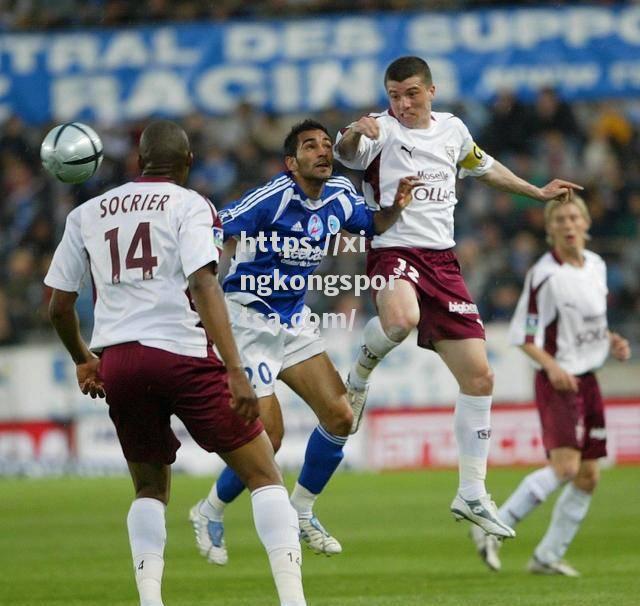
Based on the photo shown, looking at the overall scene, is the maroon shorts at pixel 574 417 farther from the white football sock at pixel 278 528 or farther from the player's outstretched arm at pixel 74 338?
the player's outstretched arm at pixel 74 338

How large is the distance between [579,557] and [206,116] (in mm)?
11167

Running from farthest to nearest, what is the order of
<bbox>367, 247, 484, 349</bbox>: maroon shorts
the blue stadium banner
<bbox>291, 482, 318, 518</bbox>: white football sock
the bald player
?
the blue stadium banner → <bbox>291, 482, 318, 518</bbox>: white football sock → <bbox>367, 247, 484, 349</bbox>: maroon shorts → the bald player

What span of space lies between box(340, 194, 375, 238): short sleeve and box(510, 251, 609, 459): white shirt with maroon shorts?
254cm

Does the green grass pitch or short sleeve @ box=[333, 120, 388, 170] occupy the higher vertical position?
short sleeve @ box=[333, 120, 388, 170]

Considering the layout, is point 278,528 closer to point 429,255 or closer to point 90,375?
point 90,375

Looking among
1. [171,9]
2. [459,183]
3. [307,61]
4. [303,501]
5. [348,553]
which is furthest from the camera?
[171,9]

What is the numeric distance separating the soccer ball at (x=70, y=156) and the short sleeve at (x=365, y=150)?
4.80 feet

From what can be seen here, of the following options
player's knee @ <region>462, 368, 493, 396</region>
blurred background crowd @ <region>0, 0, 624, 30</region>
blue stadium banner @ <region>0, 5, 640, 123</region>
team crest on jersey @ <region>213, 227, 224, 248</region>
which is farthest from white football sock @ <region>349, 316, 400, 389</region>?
blurred background crowd @ <region>0, 0, 624, 30</region>

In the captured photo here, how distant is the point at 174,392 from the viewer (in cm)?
694

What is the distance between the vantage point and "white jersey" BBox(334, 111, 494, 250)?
344 inches

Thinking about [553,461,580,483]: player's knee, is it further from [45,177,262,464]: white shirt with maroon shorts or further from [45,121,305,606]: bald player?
[45,177,262,464]: white shirt with maroon shorts

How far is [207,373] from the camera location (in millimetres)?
6977

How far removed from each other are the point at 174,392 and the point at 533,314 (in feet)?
16.0

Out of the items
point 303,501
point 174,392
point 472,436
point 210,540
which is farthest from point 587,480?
point 174,392
